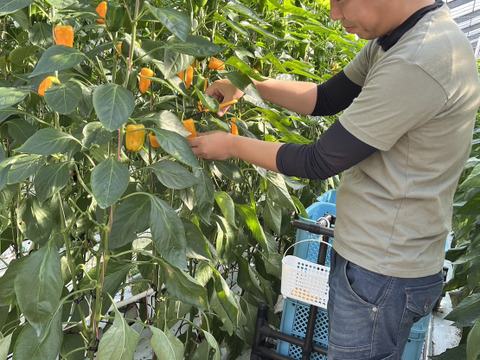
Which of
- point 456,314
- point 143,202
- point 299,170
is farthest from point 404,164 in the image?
point 143,202

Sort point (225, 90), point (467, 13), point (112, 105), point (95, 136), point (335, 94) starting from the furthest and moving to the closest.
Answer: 1. point (467, 13)
2. point (335, 94)
3. point (225, 90)
4. point (95, 136)
5. point (112, 105)

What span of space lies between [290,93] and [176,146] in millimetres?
655

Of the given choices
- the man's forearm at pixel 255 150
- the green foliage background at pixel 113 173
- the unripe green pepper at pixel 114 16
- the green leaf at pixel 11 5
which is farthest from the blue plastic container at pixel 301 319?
the green leaf at pixel 11 5

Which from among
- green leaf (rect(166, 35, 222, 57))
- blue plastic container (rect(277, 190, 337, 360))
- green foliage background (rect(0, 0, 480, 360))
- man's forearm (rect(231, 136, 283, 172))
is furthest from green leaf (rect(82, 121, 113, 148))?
blue plastic container (rect(277, 190, 337, 360))

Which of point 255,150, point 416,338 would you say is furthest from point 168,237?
point 416,338

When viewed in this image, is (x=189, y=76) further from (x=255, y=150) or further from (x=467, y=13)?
(x=467, y=13)

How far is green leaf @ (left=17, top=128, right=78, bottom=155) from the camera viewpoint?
0.95 metres

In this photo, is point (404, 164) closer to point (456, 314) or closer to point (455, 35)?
point (455, 35)

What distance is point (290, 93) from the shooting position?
1.61 metres

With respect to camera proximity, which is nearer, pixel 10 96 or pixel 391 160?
pixel 10 96

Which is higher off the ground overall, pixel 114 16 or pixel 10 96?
pixel 114 16

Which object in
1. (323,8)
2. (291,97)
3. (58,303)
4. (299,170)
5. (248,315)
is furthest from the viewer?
(323,8)

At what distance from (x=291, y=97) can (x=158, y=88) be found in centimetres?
40

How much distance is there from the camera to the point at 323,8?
8.23 ft
